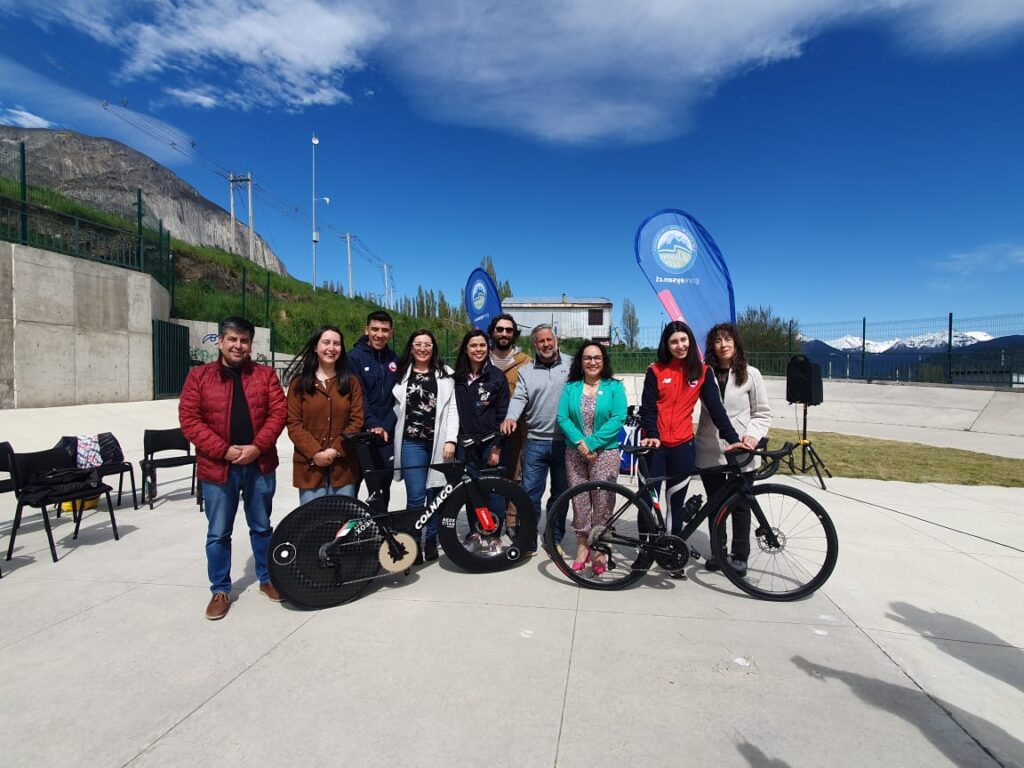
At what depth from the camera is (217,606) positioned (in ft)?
10.1

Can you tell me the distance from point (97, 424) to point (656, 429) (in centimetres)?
1107

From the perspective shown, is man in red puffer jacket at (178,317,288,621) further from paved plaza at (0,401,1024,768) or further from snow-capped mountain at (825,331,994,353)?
snow-capped mountain at (825,331,994,353)

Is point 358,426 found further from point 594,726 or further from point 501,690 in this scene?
point 594,726

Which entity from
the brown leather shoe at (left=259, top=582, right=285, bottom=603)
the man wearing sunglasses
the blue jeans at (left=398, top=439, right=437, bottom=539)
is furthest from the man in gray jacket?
the brown leather shoe at (left=259, top=582, right=285, bottom=603)

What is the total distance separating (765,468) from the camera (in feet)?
11.1

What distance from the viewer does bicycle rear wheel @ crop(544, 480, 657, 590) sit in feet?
11.3

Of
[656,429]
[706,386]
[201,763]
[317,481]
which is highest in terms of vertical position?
[706,386]

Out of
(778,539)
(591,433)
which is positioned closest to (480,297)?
(591,433)

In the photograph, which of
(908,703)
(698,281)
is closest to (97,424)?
(698,281)

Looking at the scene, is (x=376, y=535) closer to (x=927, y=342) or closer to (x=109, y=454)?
(x=109, y=454)

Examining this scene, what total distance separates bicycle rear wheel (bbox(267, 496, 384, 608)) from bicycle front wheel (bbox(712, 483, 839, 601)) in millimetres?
2336

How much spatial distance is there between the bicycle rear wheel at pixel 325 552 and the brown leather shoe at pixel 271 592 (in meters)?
0.27

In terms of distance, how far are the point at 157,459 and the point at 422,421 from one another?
13.7ft

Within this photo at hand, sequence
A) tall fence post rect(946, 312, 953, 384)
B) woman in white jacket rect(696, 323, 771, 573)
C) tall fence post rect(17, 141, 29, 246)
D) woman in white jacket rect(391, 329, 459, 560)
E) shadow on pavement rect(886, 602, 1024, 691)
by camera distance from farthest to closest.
A: tall fence post rect(946, 312, 953, 384), tall fence post rect(17, 141, 29, 246), woman in white jacket rect(391, 329, 459, 560), woman in white jacket rect(696, 323, 771, 573), shadow on pavement rect(886, 602, 1024, 691)
